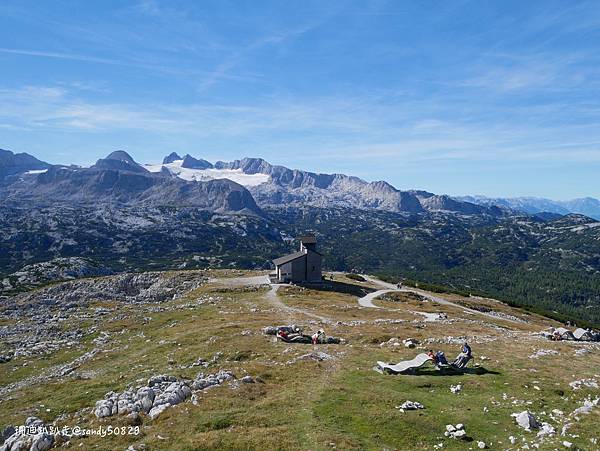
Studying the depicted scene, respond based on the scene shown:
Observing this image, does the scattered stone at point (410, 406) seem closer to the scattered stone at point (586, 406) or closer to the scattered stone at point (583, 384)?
the scattered stone at point (586, 406)

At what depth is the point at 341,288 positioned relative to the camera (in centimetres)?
10288

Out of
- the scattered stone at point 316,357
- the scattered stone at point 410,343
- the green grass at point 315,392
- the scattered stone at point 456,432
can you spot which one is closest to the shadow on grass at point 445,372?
the green grass at point 315,392

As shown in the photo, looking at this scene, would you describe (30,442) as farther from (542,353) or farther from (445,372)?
(542,353)

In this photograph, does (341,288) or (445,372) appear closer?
(445,372)

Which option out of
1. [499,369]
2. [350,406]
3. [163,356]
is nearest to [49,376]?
[163,356]

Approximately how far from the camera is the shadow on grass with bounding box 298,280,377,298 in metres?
100

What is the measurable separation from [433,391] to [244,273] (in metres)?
99.0

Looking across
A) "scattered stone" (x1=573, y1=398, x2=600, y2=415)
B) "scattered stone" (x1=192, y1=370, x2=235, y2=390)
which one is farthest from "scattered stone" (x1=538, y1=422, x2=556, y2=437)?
"scattered stone" (x1=192, y1=370, x2=235, y2=390)

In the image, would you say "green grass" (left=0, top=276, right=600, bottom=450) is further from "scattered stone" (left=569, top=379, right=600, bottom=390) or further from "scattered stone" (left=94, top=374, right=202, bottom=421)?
"scattered stone" (left=94, top=374, right=202, bottom=421)

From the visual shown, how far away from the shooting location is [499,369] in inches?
1372

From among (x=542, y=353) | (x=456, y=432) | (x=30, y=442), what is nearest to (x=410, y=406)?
(x=456, y=432)

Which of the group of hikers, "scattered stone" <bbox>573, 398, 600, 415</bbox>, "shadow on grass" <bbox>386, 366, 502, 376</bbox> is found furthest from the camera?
the group of hikers

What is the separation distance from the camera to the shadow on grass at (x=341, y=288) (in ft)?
328

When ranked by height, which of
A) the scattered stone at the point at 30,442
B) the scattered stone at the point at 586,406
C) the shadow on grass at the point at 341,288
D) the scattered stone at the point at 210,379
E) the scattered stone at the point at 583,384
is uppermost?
the scattered stone at the point at 586,406
